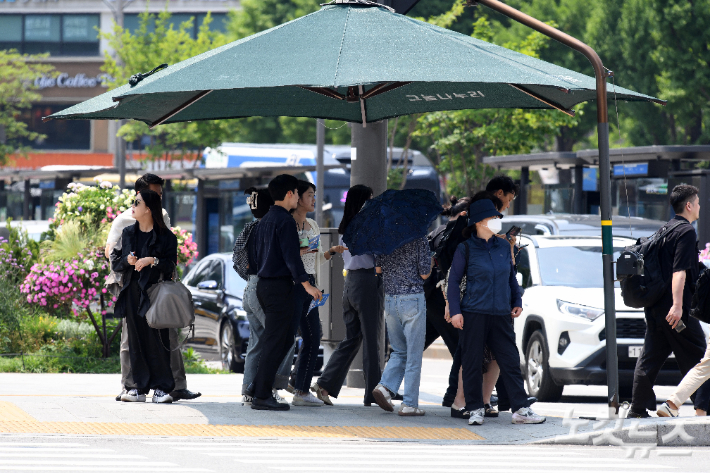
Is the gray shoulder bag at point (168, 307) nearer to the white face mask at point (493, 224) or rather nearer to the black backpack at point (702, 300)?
the white face mask at point (493, 224)

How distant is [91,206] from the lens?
44.6 ft

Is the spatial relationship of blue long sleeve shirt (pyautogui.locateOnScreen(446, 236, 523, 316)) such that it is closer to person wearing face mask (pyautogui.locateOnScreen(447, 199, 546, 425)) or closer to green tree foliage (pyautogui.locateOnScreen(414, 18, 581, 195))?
person wearing face mask (pyautogui.locateOnScreen(447, 199, 546, 425))

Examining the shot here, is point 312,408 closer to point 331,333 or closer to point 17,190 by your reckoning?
point 331,333

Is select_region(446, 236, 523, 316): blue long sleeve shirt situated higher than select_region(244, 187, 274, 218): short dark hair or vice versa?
select_region(244, 187, 274, 218): short dark hair

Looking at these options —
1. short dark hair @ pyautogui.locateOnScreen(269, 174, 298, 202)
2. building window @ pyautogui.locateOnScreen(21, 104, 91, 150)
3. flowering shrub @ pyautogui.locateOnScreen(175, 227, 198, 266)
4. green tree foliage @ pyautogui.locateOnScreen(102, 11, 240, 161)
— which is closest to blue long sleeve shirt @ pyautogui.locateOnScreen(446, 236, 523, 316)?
short dark hair @ pyautogui.locateOnScreen(269, 174, 298, 202)

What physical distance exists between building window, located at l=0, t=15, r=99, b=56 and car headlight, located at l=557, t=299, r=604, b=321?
4759 centimetres

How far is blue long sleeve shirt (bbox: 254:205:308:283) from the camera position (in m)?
8.29

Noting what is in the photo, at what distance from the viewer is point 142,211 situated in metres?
8.87

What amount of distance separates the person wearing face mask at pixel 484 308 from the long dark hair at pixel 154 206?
2.38 meters

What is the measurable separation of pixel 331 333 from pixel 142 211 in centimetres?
251

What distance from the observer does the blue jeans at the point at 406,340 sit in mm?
8508

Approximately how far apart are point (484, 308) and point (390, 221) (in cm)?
96

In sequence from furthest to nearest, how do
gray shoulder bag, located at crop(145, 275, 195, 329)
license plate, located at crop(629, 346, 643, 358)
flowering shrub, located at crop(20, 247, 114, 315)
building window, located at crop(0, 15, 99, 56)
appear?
1. building window, located at crop(0, 15, 99, 56)
2. flowering shrub, located at crop(20, 247, 114, 315)
3. license plate, located at crop(629, 346, 643, 358)
4. gray shoulder bag, located at crop(145, 275, 195, 329)

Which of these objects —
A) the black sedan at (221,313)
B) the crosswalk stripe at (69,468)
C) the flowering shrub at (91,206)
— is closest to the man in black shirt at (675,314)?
the crosswalk stripe at (69,468)
